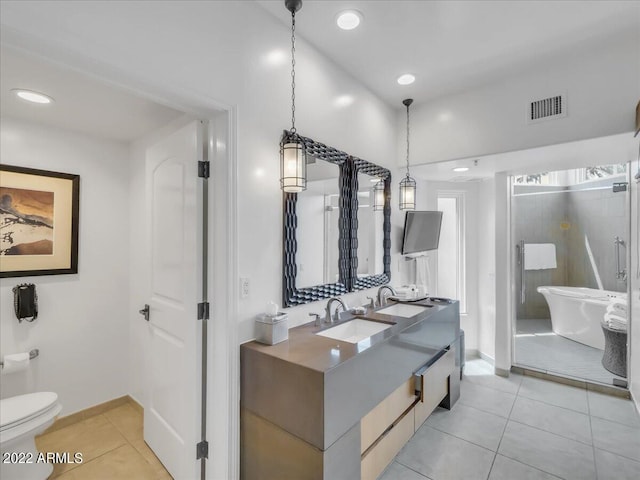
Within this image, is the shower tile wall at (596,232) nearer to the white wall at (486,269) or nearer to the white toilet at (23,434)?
the white wall at (486,269)

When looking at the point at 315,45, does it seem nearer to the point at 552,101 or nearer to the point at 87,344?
the point at 552,101

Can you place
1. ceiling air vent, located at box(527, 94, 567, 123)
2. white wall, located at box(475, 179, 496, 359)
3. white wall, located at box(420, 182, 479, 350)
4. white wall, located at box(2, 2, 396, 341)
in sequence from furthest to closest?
white wall, located at box(420, 182, 479, 350) → white wall, located at box(475, 179, 496, 359) → ceiling air vent, located at box(527, 94, 567, 123) → white wall, located at box(2, 2, 396, 341)

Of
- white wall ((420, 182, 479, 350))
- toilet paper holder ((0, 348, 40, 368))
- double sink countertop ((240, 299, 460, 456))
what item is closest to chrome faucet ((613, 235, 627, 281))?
white wall ((420, 182, 479, 350))

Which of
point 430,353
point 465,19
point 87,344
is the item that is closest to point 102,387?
point 87,344

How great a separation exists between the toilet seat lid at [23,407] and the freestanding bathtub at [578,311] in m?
4.45

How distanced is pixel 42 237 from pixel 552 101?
3.94 metres

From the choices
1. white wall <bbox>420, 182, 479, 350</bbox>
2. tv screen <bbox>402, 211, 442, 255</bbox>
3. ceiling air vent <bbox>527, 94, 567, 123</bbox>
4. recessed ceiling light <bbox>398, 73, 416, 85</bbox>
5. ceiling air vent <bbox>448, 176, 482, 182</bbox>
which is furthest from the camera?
white wall <bbox>420, 182, 479, 350</bbox>

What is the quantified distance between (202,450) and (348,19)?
8.49 ft

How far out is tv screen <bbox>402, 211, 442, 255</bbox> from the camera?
3.31 m

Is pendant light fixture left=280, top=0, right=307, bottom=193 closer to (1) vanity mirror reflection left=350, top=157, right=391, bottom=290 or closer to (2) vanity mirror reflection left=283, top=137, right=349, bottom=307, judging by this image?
(2) vanity mirror reflection left=283, top=137, right=349, bottom=307

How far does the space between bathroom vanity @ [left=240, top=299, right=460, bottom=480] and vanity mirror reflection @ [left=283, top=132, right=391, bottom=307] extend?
0.31 meters

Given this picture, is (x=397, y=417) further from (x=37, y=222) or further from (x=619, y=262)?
(x=37, y=222)

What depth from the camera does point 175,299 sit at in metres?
1.92

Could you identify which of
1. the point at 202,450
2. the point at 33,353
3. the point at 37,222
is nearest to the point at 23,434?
the point at 33,353
